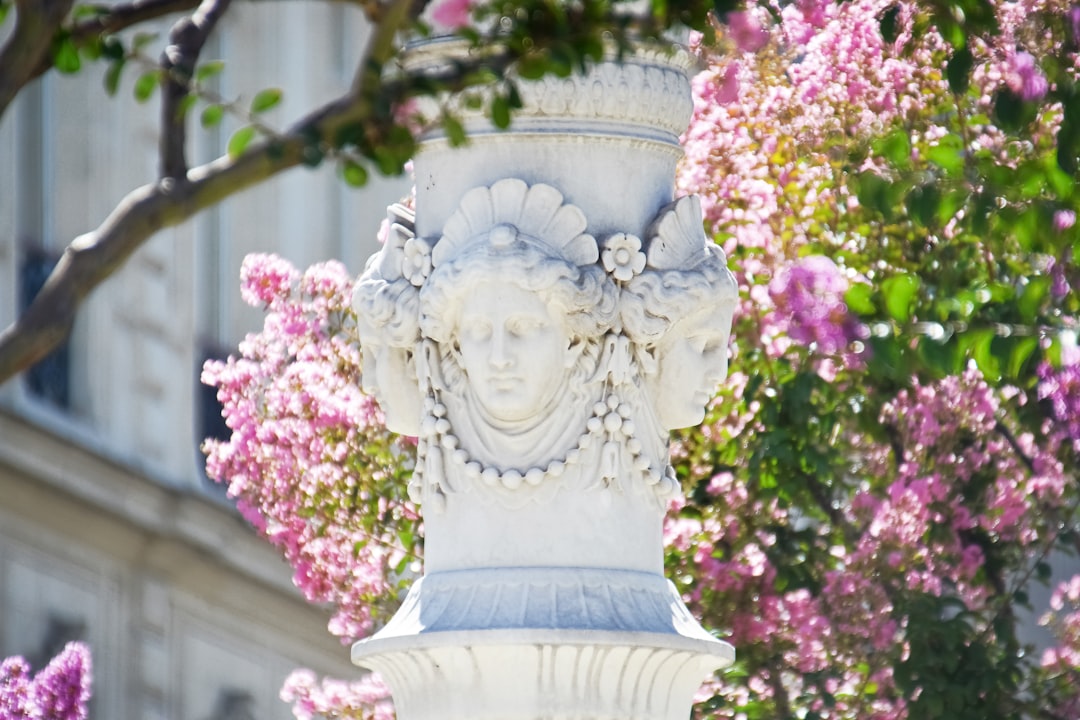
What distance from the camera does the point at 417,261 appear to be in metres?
7.00

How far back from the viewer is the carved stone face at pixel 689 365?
697cm

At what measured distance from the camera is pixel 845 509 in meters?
9.80

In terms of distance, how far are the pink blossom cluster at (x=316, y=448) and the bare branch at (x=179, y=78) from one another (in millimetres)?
3758

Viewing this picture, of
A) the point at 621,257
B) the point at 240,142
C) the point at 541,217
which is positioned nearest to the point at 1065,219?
the point at 621,257

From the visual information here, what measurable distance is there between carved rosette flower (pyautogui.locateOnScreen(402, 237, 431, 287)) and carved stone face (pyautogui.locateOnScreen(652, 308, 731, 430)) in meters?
0.59

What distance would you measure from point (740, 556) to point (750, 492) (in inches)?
8.1

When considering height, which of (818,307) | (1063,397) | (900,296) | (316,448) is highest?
(316,448)

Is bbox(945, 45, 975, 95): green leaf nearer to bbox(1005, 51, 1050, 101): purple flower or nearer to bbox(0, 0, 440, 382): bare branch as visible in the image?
bbox(1005, 51, 1050, 101): purple flower

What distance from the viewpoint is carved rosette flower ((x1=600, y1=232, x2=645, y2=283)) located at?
688 cm

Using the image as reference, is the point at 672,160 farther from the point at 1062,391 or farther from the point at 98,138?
the point at 98,138

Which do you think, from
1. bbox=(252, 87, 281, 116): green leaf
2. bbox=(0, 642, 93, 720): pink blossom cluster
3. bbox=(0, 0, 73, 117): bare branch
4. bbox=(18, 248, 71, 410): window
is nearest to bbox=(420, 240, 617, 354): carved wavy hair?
bbox=(252, 87, 281, 116): green leaf

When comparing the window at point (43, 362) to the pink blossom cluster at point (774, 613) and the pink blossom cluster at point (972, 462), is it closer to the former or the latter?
the pink blossom cluster at point (774, 613)

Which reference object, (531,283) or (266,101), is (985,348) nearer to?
(531,283)

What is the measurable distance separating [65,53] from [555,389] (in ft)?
6.71
